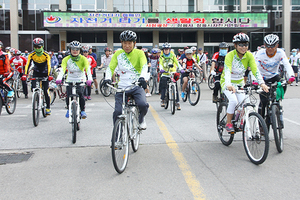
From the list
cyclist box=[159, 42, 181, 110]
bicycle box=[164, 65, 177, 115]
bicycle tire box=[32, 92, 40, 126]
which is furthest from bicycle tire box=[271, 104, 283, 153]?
bicycle tire box=[32, 92, 40, 126]

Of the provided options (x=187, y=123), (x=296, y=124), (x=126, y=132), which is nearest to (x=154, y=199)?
(x=126, y=132)

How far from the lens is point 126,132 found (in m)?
4.57

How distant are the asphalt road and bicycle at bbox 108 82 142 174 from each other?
200 mm

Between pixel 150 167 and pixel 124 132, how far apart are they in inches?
26.5

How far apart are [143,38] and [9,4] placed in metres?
14.2

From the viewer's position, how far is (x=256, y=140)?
186 inches

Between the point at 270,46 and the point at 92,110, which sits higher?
the point at 270,46

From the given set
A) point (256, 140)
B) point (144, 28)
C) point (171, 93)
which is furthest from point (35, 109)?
point (144, 28)

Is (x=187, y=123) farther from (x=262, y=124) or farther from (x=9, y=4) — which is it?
(x=9, y=4)

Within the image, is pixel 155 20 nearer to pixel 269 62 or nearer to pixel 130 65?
pixel 269 62

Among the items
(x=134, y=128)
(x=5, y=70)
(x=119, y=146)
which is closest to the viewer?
(x=119, y=146)

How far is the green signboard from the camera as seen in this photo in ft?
106

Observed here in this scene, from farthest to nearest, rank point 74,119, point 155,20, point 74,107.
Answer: point 155,20 < point 74,107 < point 74,119

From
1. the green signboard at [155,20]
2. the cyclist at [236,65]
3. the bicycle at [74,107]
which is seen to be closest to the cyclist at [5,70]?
the bicycle at [74,107]
